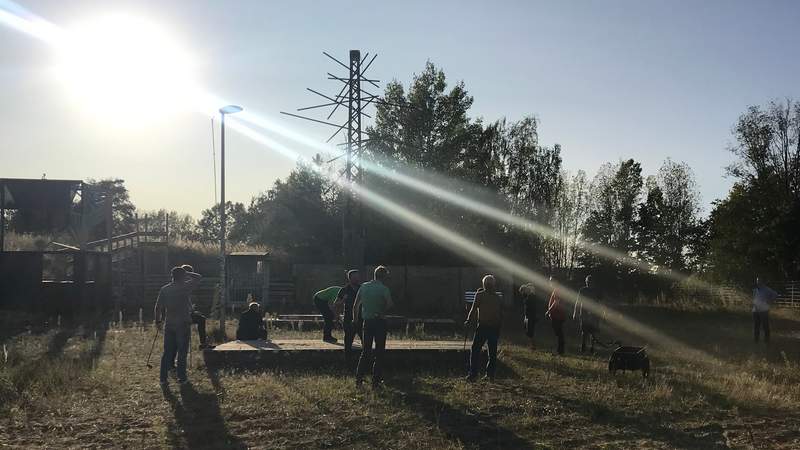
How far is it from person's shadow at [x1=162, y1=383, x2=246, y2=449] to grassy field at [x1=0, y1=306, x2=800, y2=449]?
3cm

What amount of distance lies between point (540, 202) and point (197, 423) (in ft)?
118

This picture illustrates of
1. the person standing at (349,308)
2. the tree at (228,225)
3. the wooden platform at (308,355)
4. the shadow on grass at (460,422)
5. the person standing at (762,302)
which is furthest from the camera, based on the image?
the tree at (228,225)

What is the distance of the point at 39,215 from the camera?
26656mm

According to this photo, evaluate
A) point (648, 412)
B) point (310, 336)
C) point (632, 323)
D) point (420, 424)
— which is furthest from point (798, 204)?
point (420, 424)

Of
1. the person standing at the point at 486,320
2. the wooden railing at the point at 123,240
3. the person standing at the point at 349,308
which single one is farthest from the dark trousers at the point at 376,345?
the wooden railing at the point at 123,240

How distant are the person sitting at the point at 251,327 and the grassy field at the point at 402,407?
990 millimetres

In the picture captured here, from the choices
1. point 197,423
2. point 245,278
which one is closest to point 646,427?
point 197,423

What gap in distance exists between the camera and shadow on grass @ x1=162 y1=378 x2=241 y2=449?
7.56 m

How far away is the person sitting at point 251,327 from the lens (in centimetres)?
1421

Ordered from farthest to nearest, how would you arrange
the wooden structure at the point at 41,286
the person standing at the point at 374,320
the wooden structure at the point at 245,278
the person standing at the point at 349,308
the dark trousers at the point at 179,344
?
the wooden structure at the point at 245,278 → the wooden structure at the point at 41,286 → the person standing at the point at 349,308 → the dark trousers at the point at 179,344 → the person standing at the point at 374,320

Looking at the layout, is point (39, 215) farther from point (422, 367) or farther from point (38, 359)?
point (422, 367)

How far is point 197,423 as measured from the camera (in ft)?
27.5

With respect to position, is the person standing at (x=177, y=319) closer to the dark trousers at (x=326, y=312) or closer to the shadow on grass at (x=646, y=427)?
the dark trousers at (x=326, y=312)

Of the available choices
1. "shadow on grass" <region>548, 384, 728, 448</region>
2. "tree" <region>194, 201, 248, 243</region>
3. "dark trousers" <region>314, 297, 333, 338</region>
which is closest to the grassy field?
"shadow on grass" <region>548, 384, 728, 448</region>
